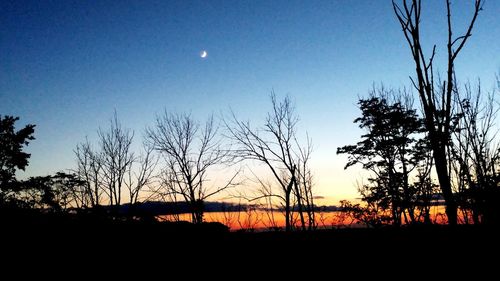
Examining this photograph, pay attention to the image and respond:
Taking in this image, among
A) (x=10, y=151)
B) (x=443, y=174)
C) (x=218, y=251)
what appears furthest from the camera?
(x=10, y=151)

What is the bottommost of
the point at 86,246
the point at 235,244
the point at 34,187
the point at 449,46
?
the point at 235,244

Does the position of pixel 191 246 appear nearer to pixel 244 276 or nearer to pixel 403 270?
pixel 244 276

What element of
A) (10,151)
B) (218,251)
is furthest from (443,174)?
(10,151)

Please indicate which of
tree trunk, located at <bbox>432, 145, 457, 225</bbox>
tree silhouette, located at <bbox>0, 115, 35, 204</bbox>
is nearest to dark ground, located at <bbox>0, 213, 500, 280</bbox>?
tree trunk, located at <bbox>432, 145, 457, 225</bbox>

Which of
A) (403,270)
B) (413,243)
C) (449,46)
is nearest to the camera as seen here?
(403,270)

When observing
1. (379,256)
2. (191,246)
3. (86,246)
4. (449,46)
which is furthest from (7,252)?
(449,46)

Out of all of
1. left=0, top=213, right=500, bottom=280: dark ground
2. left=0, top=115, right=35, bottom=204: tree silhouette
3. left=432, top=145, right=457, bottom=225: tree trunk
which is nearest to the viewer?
left=0, top=213, right=500, bottom=280: dark ground

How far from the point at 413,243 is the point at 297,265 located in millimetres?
1329

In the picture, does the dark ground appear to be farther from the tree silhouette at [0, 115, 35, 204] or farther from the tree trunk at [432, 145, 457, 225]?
the tree silhouette at [0, 115, 35, 204]

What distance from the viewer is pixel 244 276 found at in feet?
7.72

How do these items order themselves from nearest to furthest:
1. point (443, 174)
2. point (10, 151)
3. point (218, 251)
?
1. point (218, 251)
2. point (443, 174)
3. point (10, 151)

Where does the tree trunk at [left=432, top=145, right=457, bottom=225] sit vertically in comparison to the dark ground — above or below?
above

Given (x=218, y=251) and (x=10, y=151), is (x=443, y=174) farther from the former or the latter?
(x=10, y=151)

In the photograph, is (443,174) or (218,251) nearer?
(218,251)
